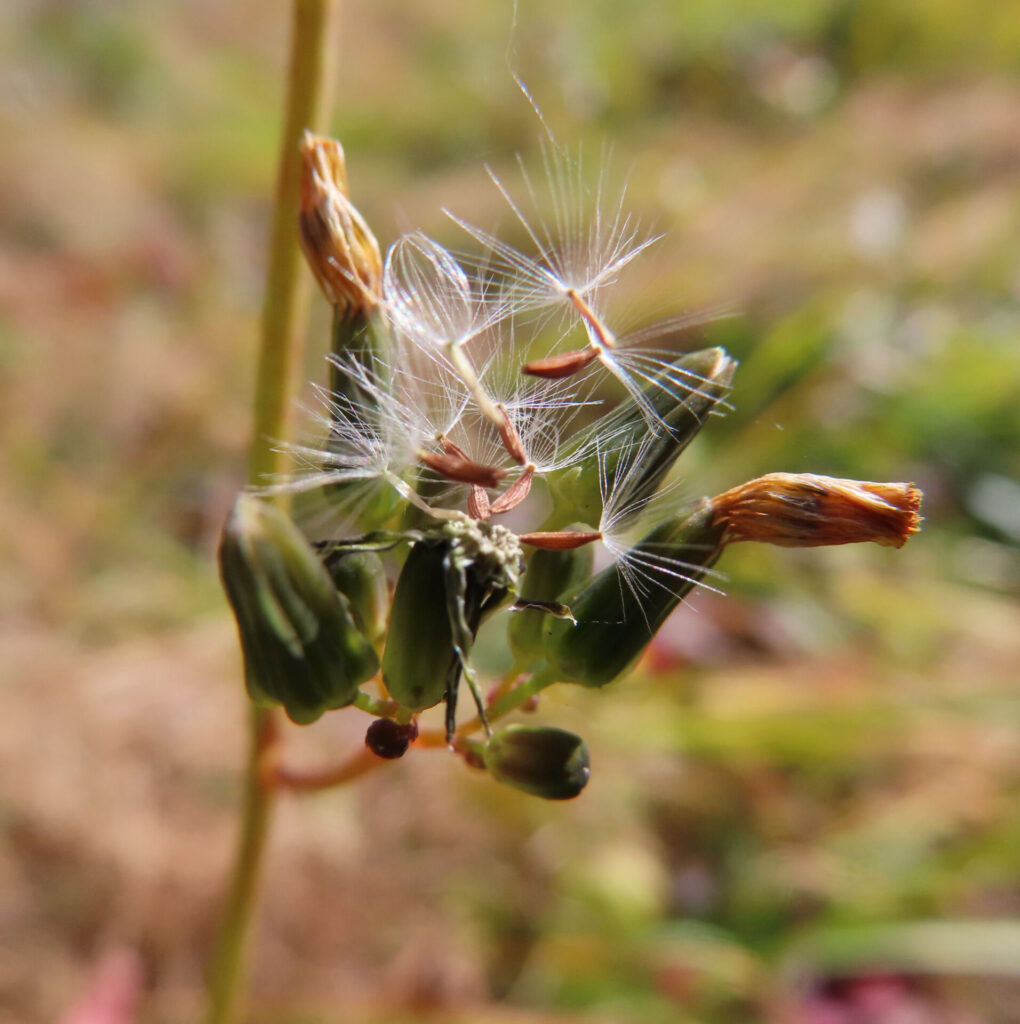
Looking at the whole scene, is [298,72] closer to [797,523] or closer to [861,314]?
[797,523]

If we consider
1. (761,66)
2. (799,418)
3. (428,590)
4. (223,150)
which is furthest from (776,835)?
(761,66)

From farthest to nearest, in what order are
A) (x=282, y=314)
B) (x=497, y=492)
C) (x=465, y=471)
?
(x=282, y=314) → (x=497, y=492) → (x=465, y=471)

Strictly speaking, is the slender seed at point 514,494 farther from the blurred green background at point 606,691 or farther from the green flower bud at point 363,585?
the blurred green background at point 606,691

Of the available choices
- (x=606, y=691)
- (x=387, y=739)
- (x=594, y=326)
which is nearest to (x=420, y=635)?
(x=387, y=739)

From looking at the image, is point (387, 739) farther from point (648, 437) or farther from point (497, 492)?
point (648, 437)

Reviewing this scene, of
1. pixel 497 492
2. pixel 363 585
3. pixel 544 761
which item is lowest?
pixel 544 761

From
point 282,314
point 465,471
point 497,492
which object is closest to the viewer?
point 465,471

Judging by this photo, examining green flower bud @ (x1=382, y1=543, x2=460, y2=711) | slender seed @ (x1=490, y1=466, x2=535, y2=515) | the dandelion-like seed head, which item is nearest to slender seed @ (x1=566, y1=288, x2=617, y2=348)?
the dandelion-like seed head
